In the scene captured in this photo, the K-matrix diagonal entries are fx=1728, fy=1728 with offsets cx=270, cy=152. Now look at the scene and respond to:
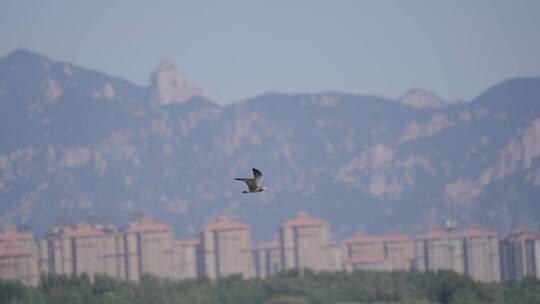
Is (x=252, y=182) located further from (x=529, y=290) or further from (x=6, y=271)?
(x=6, y=271)

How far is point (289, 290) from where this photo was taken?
133 m

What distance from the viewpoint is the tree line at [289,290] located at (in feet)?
376

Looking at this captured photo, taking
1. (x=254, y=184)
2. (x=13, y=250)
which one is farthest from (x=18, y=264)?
(x=254, y=184)

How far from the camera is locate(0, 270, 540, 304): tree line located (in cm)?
11450

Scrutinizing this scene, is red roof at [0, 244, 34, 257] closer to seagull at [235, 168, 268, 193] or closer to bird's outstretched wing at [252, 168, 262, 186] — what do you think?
seagull at [235, 168, 268, 193]

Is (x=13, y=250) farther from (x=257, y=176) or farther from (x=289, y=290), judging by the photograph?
(x=257, y=176)

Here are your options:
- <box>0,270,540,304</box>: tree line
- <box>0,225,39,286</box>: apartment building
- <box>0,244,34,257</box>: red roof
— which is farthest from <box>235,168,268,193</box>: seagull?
<box>0,244,34,257</box>: red roof

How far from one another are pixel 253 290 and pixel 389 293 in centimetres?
1390

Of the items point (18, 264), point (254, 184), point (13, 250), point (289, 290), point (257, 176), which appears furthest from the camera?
point (13, 250)

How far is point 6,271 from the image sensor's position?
17238 centimetres

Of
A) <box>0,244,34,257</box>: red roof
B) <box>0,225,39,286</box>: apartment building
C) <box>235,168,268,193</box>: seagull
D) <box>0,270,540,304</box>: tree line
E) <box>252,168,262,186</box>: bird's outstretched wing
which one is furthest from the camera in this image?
<box>0,244,34,257</box>: red roof

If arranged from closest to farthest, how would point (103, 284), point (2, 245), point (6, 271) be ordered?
1. point (103, 284)
2. point (6, 271)
3. point (2, 245)

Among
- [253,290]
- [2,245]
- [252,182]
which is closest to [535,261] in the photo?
[2,245]

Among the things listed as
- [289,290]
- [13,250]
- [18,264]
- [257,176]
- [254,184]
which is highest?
[257,176]
